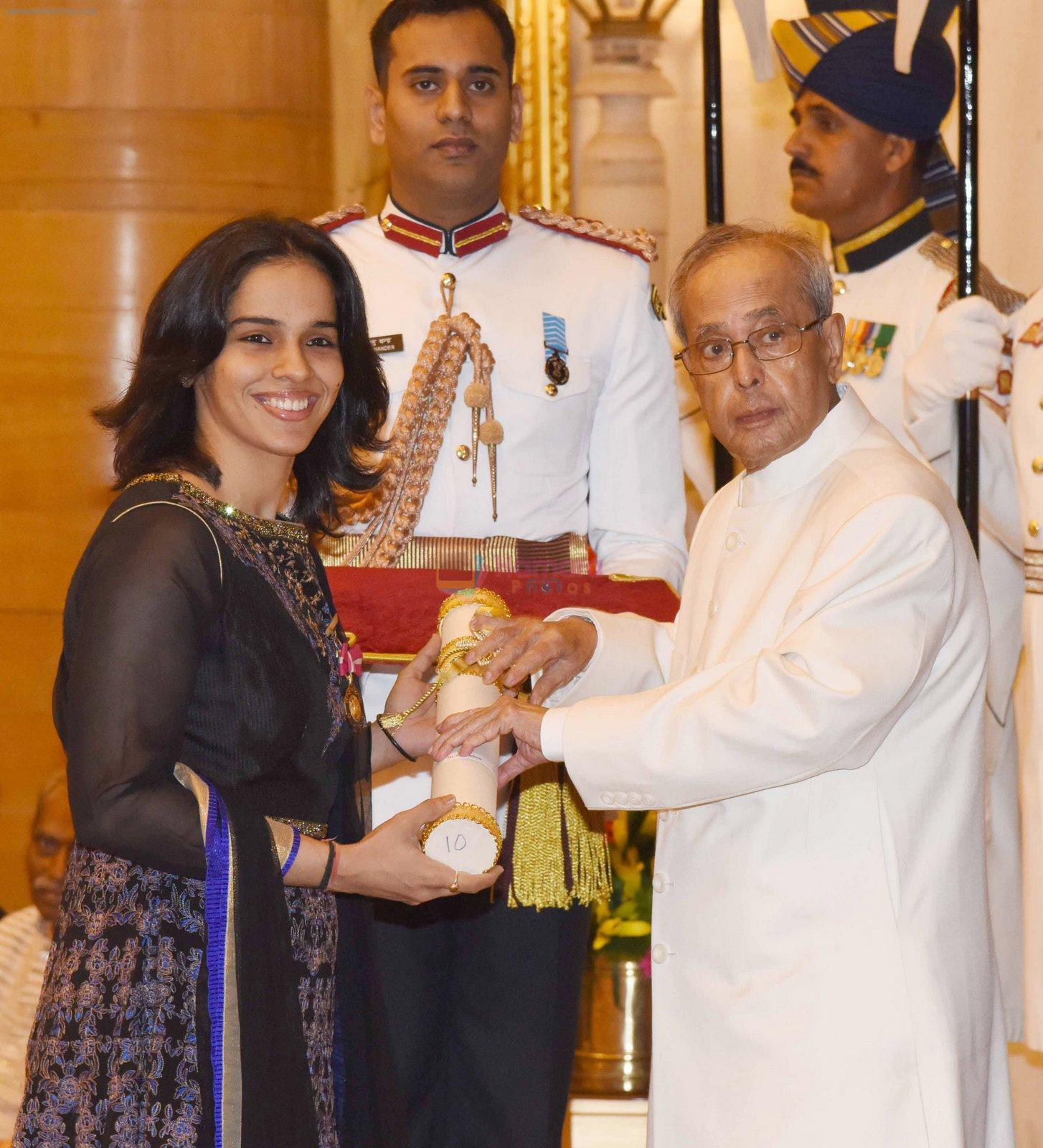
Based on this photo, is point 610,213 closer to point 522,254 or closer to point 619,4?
point 619,4

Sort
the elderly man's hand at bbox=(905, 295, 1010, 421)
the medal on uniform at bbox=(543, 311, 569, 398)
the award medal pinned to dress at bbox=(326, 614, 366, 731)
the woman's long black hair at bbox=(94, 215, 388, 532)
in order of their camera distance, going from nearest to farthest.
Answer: the woman's long black hair at bbox=(94, 215, 388, 532), the award medal pinned to dress at bbox=(326, 614, 366, 731), the medal on uniform at bbox=(543, 311, 569, 398), the elderly man's hand at bbox=(905, 295, 1010, 421)

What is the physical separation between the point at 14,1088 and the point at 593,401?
2.14 meters

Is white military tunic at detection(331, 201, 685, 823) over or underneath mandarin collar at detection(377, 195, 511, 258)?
underneath

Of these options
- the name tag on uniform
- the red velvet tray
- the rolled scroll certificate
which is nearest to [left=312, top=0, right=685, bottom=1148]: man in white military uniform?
the name tag on uniform

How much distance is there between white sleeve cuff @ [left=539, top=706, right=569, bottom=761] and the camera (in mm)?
2275

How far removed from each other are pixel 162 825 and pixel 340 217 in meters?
1.58

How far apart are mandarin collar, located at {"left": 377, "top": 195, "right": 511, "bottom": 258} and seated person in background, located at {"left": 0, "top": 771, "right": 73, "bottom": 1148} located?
178 centimetres

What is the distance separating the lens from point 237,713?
6.69 feet

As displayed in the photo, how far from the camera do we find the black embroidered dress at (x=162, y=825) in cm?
190

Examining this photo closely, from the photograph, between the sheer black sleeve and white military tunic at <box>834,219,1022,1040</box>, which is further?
white military tunic at <box>834,219,1022,1040</box>

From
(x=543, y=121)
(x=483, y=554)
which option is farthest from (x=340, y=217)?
(x=543, y=121)

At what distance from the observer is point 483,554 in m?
2.93

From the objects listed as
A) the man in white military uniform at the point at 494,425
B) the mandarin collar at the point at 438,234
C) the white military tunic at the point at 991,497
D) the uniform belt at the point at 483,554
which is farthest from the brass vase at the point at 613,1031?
the mandarin collar at the point at 438,234

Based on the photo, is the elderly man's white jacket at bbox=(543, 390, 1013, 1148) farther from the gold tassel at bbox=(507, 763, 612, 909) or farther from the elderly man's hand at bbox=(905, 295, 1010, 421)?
the elderly man's hand at bbox=(905, 295, 1010, 421)
